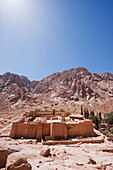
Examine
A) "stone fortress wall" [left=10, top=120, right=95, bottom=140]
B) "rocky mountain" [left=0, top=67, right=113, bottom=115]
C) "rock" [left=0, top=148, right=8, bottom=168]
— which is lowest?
"stone fortress wall" [left=10, top=120, right=95, bottom=140]

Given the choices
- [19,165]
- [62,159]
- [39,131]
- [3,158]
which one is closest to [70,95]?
[39,131]

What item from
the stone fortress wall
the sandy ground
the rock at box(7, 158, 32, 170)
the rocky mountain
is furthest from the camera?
the rocky mountain

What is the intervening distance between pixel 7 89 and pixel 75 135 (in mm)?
78576

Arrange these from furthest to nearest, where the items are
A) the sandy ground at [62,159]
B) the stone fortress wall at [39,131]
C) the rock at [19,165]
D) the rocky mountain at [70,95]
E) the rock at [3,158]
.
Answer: the rocky mountain at [70,95] → the stone fortress wall at [39,131] → the sandy ground at [62,159] → the rock at [3,158] → the rock at [19,165]

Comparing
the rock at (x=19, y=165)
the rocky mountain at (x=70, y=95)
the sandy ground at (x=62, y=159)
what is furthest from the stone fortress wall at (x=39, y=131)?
the rocky mountain at (x=70, y=95)

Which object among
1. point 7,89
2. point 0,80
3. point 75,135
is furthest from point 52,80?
point 75,135

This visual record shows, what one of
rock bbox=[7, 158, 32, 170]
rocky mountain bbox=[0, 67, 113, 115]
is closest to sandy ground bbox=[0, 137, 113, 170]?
rock bbox=[7, 158, 32, 170]

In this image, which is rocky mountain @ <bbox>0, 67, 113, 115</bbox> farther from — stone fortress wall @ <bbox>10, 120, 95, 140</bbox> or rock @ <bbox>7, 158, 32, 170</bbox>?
rock @ <bbox>7, 158, 32, 170</bbox>

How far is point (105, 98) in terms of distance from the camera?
63.1 metres

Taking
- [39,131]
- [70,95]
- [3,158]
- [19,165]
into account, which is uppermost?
[70,95]

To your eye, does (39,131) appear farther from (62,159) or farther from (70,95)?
(70,95)

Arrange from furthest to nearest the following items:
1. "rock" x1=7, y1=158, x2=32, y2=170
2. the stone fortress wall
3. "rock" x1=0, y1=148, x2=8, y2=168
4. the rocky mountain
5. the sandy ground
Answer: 1. the rocky mountain
2. the stone fortress wall
3. the sandy ground
4. "rock" x1=0, y1=148, x2=8, y2=168
5. "rock" x1=7, y1=158, x2=32, y2=170

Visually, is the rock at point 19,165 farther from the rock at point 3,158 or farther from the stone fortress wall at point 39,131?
the stone fortress wall at point 39,131

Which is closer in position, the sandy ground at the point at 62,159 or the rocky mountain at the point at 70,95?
the sandy ground at the point at 62,159
